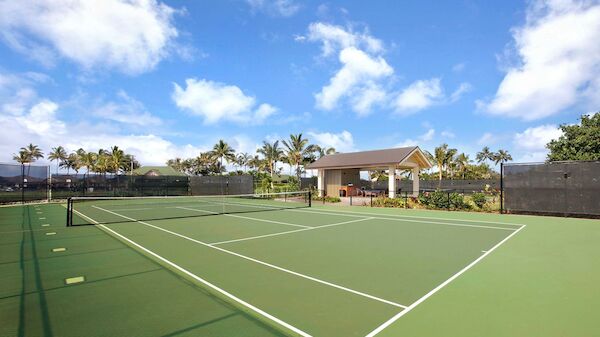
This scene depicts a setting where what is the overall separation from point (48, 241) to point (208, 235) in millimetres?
4395

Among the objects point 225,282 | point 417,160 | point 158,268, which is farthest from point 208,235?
point 417,160

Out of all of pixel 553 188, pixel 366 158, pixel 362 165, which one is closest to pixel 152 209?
pixel 362 165

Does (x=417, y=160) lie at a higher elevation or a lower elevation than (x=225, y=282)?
higher

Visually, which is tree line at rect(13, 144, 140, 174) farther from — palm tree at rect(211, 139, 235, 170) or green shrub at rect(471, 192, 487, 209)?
green shrub at rect(471, 192, 487, 209)

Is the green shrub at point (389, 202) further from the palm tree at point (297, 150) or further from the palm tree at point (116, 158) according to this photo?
the palm tree at point (116, 158)

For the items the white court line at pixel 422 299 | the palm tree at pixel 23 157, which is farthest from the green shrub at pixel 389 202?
the palm tree at pixel 23 157

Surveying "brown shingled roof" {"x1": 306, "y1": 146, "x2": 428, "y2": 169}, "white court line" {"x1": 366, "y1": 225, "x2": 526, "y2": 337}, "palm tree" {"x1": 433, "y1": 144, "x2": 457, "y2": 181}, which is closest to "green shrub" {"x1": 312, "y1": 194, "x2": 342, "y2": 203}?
"brown shingled roof" {"x1": 306, "y1": 146, "x2": 428, "y2": 169}

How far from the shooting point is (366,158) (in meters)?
27.6

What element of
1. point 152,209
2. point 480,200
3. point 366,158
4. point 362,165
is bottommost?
point 152,209

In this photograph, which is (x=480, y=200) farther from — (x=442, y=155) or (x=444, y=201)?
(x=442, y=155)

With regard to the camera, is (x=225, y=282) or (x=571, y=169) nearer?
(x=225, y=282)

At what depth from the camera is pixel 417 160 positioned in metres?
27.0

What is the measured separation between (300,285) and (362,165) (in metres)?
21.5

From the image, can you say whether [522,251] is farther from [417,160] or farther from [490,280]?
[417,160]
